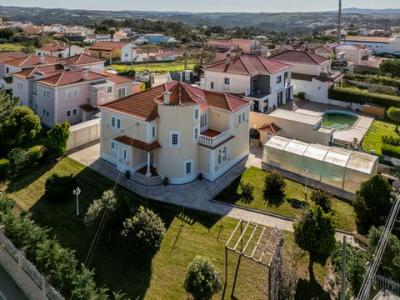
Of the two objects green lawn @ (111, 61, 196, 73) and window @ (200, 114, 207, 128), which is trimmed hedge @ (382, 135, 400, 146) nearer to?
window @ (200, 114, 207, 128)

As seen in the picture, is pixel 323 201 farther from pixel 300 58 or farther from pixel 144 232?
pixel 300 58

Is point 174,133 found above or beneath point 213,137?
above

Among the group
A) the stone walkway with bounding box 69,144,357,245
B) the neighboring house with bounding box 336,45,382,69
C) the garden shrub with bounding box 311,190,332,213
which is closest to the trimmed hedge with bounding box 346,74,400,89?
the neighboring house with bounding box 336,45,382,69

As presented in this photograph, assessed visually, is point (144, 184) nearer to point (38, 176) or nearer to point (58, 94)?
point (38, 176)

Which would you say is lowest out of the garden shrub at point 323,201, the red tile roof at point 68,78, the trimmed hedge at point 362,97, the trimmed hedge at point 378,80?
the garden shrub at point 323,201

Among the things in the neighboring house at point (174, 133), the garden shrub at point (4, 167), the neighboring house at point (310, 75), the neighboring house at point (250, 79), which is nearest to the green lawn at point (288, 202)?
the neighboring house at point (174, 133)

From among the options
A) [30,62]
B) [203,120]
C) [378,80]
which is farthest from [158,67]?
[203,120]

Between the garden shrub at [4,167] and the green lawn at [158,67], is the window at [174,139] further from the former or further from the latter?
the green lawn at [158,67]
